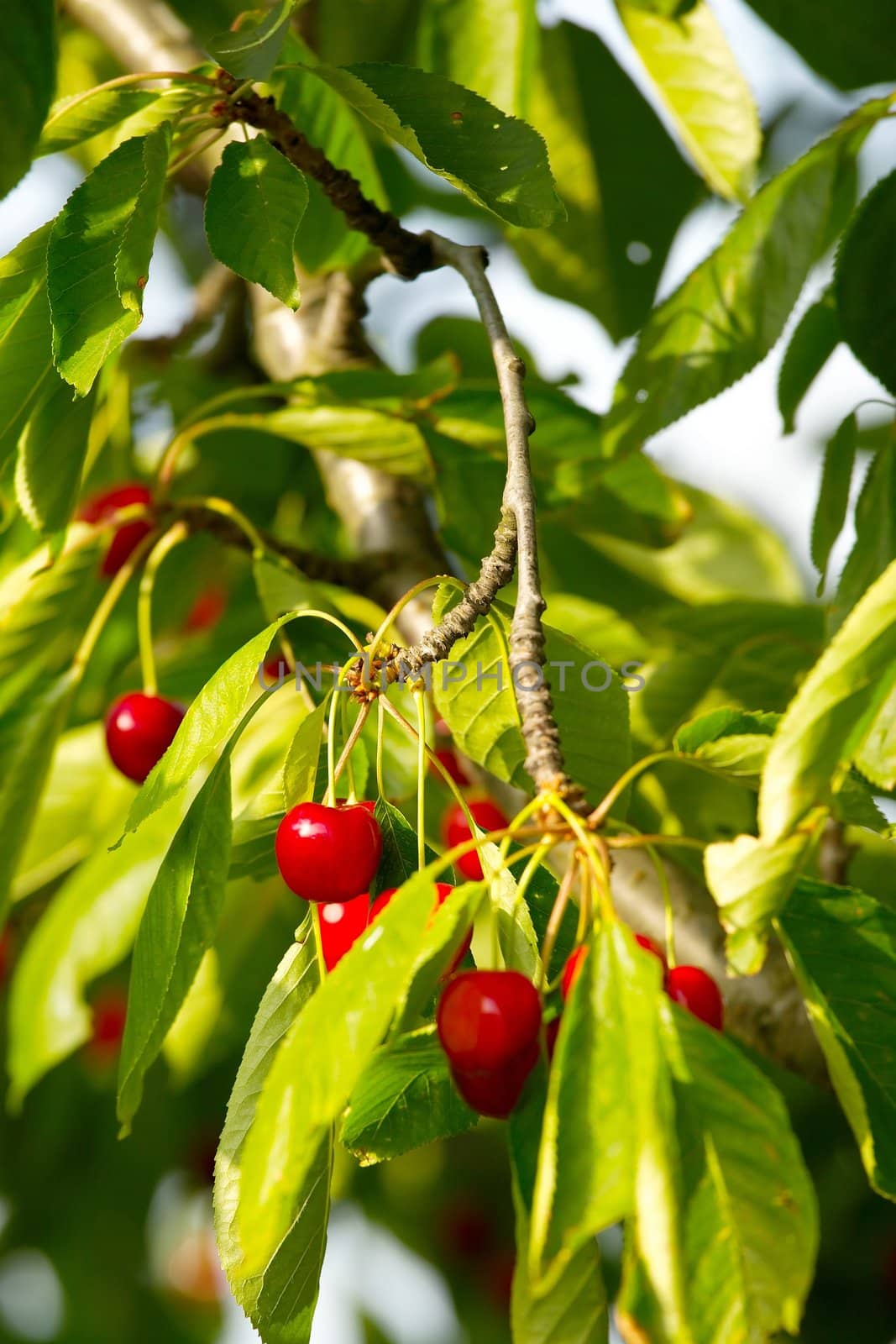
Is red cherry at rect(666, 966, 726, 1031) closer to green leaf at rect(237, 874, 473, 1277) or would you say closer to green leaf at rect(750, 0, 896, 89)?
green leaf at rect(237, 874, 473, 1277)

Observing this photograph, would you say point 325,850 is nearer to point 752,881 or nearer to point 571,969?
point 571,969

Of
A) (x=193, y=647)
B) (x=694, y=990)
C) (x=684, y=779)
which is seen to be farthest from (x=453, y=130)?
(x=193, y=647)

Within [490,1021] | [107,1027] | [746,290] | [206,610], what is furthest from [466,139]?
[107,1027]

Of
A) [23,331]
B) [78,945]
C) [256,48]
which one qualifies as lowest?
[78,945]

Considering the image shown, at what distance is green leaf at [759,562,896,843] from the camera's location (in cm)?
63

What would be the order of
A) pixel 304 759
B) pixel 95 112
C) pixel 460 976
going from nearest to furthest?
pixel 460 976 → pixel 304 759 → pixel 95 112

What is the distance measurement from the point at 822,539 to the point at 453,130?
59 centimetres

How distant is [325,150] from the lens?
→ 136cm

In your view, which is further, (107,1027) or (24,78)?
(107,1027)

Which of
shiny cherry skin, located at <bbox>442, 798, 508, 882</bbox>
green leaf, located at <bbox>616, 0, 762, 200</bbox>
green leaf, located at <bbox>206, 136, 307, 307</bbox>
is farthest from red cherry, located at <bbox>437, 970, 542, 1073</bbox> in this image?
green leaf, located at <bbox>616, 0, 762, 200</bbox>

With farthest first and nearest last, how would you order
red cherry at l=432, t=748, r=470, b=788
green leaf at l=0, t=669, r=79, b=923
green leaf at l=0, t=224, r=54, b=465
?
red cherry at l=432, t=748, r=470, b=788 → green leaf at l=0, t=669, r=79, b=923 → green leaf at l=0, t=224, r=54, b=465

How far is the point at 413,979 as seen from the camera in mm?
673

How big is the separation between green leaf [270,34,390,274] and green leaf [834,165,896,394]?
480 millimetres

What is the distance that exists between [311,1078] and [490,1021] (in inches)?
4.2
